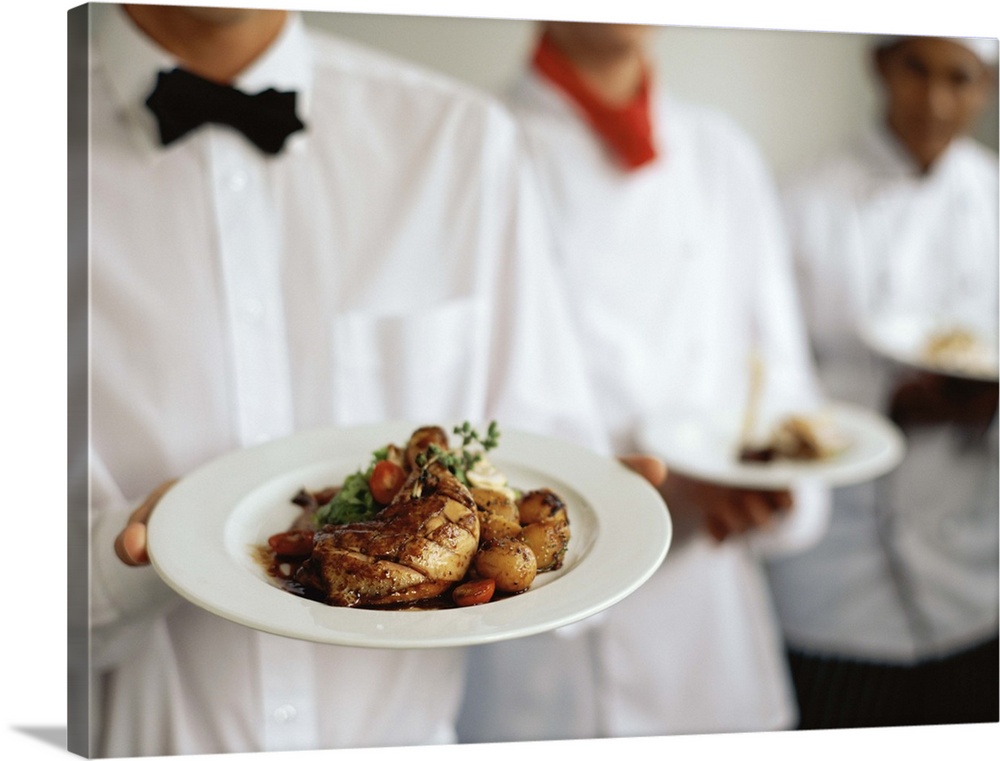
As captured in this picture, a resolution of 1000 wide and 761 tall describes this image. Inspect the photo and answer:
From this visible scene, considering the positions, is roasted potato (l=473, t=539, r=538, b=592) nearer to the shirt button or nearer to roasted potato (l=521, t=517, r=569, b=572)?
roasted potato (l=521, t=517, r=569, b=572)

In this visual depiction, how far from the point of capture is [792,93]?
1.69 meters

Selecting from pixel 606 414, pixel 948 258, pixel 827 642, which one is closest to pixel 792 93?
pixel 948 258

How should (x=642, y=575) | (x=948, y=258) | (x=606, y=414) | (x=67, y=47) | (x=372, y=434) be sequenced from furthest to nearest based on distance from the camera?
(x=948, y=258)
(x=606, y=414)
(x=67, y=47)
(x=372, y=434)
(x=642, y=575)

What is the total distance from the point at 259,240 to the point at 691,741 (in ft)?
3.13

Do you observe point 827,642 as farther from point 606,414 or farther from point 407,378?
point 407,378

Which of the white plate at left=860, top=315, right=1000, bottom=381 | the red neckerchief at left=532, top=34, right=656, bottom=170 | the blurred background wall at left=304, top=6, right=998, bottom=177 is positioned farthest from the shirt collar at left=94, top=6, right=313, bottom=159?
the white plate at left=860, top=315, right=1000, bottom=381

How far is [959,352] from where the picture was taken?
178cm

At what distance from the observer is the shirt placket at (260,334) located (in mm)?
1220

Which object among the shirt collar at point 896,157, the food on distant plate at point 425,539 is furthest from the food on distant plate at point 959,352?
the food on distant plate at point 425,539

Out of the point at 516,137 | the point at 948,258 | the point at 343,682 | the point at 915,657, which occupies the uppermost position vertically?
the point at 516,137

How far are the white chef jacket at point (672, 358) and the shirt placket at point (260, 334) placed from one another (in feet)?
1.32

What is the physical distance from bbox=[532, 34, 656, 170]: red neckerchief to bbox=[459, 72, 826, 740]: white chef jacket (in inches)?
0.8

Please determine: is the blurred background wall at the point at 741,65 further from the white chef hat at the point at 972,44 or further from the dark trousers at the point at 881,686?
the dark trousers at the point at 881,686

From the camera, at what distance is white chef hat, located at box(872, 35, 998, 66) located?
1.66 m
